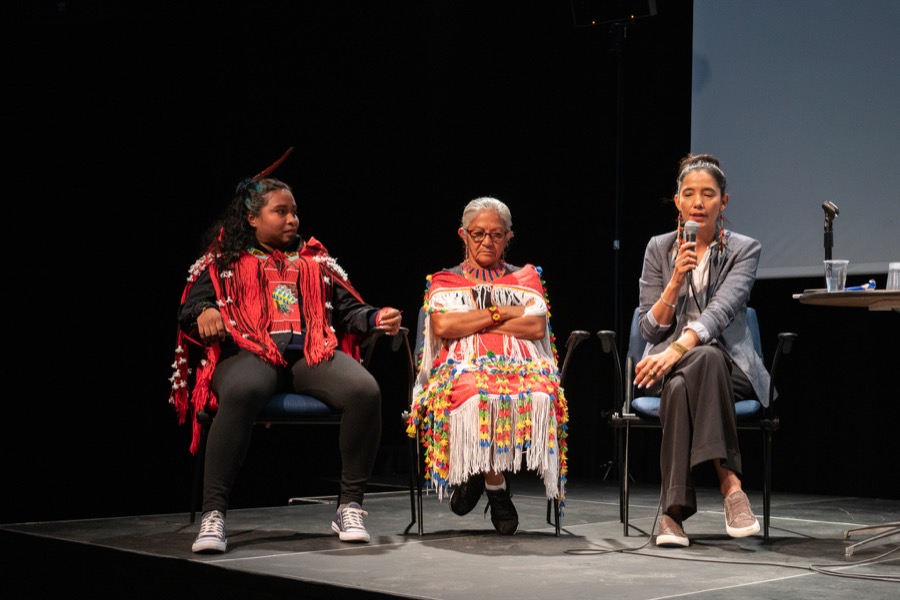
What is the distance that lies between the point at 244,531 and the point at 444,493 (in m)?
0.61

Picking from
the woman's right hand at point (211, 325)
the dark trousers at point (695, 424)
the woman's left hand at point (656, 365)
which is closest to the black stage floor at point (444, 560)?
the dark trousers at point (695, 424)

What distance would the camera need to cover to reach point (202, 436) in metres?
3.23

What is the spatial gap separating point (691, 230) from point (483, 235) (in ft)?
2.02

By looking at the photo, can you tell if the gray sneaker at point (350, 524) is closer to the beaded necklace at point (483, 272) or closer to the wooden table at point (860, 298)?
the beaded necklace at point (483, 272)

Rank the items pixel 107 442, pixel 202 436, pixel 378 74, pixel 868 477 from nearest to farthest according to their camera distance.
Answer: pixel 202 436 < pixel 107 442 < pixel 868 477 < pixel 378 74

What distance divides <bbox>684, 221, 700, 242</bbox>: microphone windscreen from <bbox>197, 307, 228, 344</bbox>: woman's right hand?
4.28 ft

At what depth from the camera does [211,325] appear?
2.96 metres

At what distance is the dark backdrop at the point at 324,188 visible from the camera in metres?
3.97

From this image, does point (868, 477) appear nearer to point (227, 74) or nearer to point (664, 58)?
point (664, 58)

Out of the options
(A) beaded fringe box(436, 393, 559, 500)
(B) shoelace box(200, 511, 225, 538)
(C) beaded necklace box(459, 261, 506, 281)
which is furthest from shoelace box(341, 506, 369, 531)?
(C) beaded necklace box(459, 261, 506, 281)

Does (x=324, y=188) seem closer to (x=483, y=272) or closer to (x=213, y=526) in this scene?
(x=483, y=272)

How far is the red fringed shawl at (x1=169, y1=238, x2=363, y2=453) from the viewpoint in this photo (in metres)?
3.06

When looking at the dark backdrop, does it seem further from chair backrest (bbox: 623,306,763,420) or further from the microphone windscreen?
the microphone windscreen

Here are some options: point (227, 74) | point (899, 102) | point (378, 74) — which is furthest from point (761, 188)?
point (227, 74)
